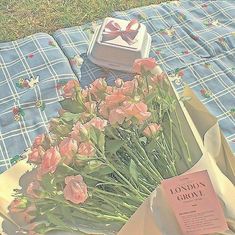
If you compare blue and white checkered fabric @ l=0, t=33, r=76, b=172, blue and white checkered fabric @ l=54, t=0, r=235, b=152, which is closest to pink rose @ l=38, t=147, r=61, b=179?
blue and white checkered fabric @ l=0, t=33, r=76, b=172

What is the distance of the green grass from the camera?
2.30 metres

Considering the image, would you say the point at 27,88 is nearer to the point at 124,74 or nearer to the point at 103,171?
the point at 124,74

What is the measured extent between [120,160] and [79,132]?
3.9 inches

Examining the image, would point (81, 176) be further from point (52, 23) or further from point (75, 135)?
point (52, 23)

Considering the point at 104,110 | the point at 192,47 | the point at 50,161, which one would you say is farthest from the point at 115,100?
the point at 192,47

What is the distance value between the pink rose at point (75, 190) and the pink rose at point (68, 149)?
3cm

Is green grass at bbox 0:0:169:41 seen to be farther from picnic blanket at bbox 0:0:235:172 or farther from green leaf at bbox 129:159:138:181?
green leaf at bbox 129:159:138:181

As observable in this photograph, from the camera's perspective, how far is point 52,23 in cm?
233

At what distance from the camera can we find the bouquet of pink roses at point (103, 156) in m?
0.87

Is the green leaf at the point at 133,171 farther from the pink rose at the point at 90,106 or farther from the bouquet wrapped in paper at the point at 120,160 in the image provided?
the pink rose at the point at 90,106

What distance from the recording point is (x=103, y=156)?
89 centimetres

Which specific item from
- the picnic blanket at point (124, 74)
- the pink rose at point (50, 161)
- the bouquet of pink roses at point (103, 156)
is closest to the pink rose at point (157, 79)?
the bouquet of pink roses at point (103, 156)

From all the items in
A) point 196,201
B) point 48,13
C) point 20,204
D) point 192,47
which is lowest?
point 48,13

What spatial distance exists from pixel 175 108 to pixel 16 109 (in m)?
0.73
